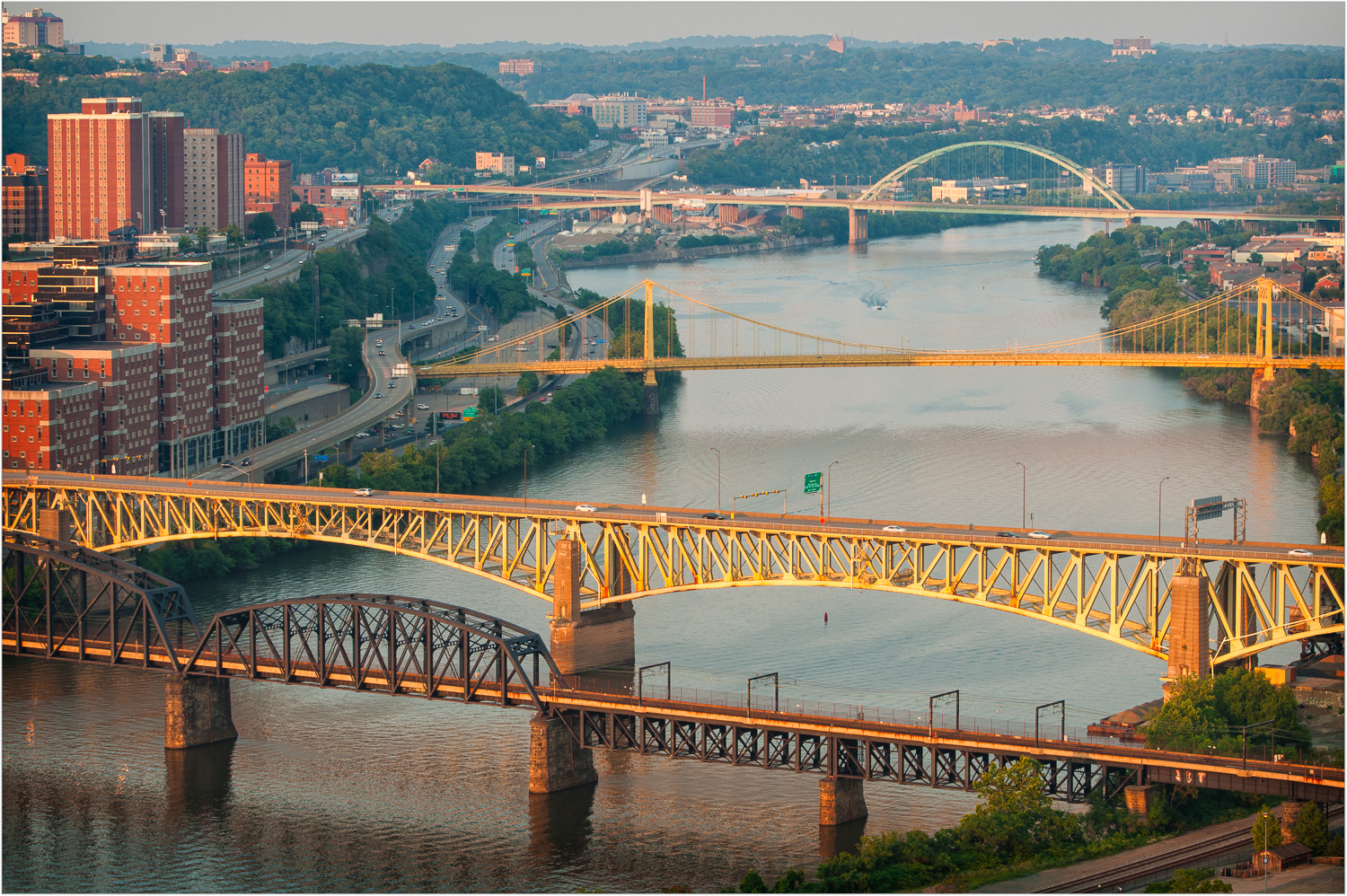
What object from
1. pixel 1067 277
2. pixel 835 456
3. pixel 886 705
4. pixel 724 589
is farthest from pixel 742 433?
pixel 1067 277

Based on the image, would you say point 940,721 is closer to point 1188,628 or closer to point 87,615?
point 1188,628

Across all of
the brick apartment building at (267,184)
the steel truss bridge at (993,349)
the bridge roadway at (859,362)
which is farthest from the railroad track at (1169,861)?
the brick apartment building at (267,184)

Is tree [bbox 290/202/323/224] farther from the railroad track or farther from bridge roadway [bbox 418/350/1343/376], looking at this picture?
the railroad track

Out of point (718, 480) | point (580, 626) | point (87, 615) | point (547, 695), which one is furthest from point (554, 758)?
point (718, 480)

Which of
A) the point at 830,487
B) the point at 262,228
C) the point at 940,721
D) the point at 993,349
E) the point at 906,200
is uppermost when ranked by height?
the point at 906,200

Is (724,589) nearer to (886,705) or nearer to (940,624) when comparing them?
(940,624)

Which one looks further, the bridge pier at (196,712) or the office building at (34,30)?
the office building at (34,30)

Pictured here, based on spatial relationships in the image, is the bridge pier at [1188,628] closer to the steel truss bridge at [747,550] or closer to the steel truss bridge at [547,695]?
the steel truss bridge at [747,550]
